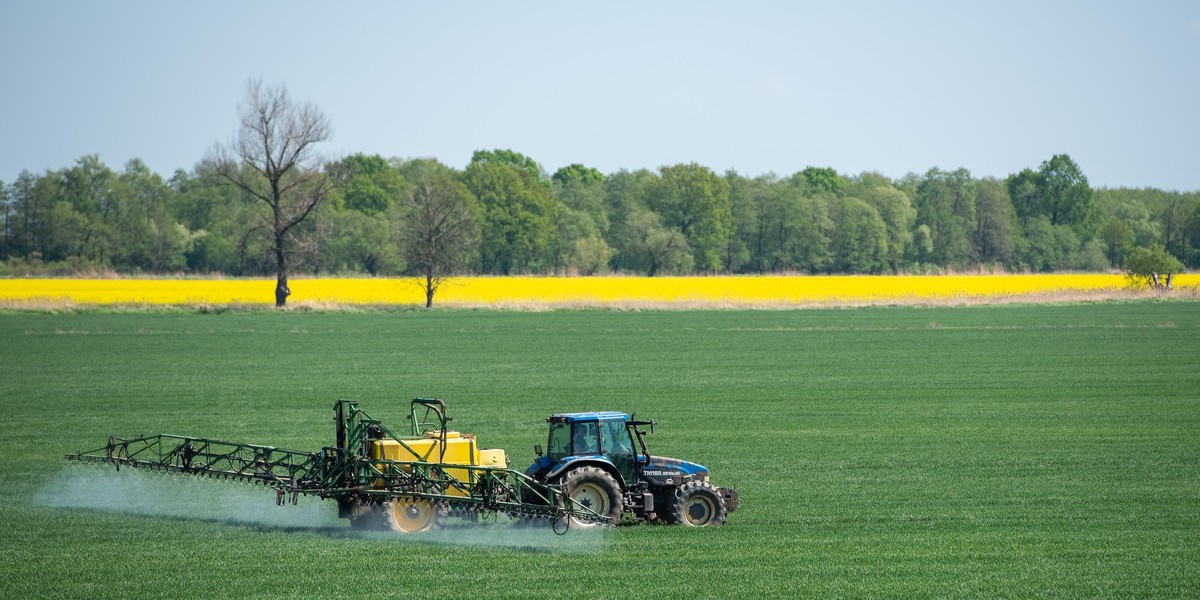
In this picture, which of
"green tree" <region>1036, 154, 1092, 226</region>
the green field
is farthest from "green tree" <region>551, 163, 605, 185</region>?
the green field

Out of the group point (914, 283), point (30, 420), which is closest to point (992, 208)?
point (914, 283)

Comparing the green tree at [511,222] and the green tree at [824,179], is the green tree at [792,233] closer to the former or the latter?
the green tree at [511,222]

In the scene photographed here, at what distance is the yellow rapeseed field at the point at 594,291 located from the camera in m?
79.8

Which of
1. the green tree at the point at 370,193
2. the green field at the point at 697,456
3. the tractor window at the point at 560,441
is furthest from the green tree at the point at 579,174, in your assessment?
the tractor window at the point at 560,441

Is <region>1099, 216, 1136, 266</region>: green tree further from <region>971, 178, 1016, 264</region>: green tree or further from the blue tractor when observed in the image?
the blue tractor

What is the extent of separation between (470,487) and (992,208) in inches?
5149

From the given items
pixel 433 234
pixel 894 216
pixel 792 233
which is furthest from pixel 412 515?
pixel 894 216

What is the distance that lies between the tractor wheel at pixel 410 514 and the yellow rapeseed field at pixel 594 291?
2436 inches

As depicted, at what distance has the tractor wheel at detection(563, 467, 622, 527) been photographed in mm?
16250

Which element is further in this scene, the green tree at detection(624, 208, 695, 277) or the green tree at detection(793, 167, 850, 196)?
the green tree at detection(793, 167, 850, 196)

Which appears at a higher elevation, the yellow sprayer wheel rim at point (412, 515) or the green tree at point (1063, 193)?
the green tree at point (1063, 193)

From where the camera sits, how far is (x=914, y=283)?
94.6 metres

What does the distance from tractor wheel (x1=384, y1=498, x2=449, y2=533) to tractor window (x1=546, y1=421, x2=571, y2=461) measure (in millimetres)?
1719

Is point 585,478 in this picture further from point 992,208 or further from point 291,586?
point 992,208
